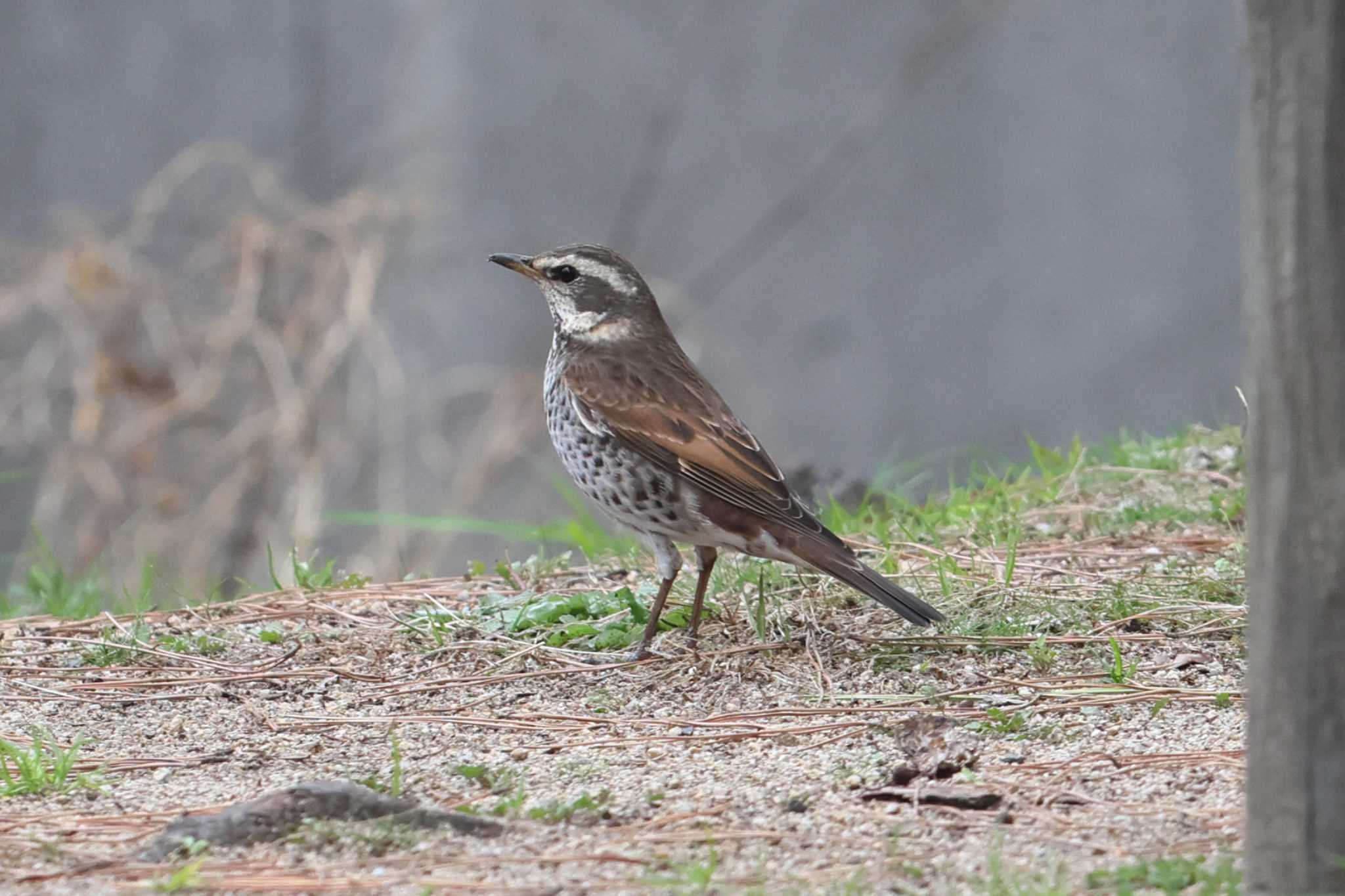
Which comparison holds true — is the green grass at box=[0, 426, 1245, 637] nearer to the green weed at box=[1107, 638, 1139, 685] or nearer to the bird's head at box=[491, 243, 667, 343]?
the green weed at box=[1107, 638, 1139, 685]

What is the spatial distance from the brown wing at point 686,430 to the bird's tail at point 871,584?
0.18ft

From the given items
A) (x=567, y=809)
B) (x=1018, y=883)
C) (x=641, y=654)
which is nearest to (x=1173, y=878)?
(x=1018, y=883)

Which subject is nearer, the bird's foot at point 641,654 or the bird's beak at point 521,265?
the bird's foot at point 641,654

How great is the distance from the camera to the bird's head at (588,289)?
5.73 meters

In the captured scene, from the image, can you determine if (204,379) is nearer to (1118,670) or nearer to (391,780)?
(391,780)

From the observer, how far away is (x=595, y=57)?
1061cm

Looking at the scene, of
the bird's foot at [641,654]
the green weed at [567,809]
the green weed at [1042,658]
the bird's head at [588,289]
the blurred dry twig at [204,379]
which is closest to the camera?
the green weed at [567,809]

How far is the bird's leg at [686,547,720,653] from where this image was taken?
4910mm

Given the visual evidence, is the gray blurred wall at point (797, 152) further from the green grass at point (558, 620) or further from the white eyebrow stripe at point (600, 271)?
the green grass at point (558, 620)

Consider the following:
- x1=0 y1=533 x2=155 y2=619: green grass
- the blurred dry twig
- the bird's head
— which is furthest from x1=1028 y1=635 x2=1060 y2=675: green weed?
the blurred dry twig

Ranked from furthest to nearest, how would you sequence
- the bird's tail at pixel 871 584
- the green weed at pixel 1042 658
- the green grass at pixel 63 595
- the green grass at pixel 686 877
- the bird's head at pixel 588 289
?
the bird's head at pixel 588 289 < the green grass at pixel 63 595 < the bird's tail at pixel 871 584 < the green weed at pixel 1042 658 < the green grass at pixel 686 877

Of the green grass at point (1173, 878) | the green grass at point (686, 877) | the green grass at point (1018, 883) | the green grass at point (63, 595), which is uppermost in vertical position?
the green grass at point (63, 595)

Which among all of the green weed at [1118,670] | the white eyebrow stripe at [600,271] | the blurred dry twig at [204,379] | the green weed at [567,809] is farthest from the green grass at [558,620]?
the blurred dry twig at [204,379]

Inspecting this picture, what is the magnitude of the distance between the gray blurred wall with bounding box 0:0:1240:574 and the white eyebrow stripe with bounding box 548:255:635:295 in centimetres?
453
